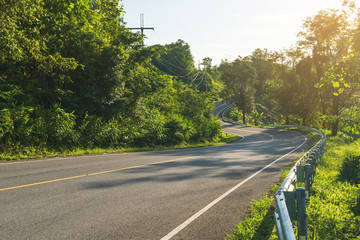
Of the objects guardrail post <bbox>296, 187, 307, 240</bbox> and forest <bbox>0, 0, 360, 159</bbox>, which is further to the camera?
forest <bbox>0, 0, 360, 159</bbox>

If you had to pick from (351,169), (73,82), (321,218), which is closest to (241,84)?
(73,82)

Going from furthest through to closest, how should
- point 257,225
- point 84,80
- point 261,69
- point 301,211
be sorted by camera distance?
1. point 261,69
2. point 84,80
3. point 257,225
4. point 301,211

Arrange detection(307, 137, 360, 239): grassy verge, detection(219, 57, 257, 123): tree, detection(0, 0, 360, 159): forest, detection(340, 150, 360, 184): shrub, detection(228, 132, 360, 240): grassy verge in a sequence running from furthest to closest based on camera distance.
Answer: detection(219, 57, 257, 123): tree
detection(0, 0, 360, 159): forest
detection(340, 150, 360, 184): shrub
detection(307, 137, 360, 239): grassy verge
detection(228, 132, 360, 240): grassy verge

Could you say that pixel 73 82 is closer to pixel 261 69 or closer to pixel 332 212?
pixel 332 212

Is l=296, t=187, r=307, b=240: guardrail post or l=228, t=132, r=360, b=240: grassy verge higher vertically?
l=296, t=187, r=307, b=240: guardrail post

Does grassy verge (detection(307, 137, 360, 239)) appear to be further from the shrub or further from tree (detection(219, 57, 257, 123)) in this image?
tree (detection(219, 57, 257, 123))

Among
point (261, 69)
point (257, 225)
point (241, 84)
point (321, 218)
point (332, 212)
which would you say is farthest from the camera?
point (261, 69)

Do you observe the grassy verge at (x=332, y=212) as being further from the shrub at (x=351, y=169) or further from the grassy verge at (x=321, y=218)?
the shrub at (x=351, y=169)

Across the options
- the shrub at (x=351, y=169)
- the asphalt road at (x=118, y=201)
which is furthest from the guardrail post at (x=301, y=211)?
the shrub at (x=351, y=169)

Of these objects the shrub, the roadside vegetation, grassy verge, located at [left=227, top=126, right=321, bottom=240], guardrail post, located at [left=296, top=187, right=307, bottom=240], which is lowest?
the shrub

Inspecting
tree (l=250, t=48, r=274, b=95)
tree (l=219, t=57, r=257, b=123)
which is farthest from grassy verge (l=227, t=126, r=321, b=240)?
tree (l=250, t=48, r=274, b=95)

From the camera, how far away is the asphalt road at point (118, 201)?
4.24 m

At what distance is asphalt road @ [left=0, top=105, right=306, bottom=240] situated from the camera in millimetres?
4242

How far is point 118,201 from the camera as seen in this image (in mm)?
5676
